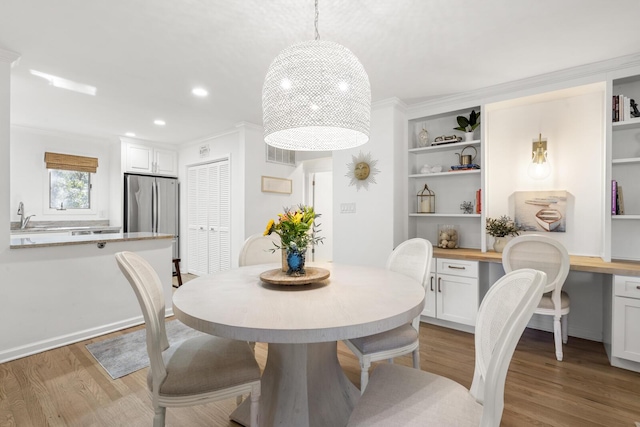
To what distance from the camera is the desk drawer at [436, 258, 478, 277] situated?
291 centimetres

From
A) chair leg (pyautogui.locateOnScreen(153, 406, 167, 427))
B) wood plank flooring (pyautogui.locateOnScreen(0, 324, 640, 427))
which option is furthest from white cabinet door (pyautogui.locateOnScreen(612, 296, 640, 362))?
chair leg (pyautogui.locateOnScreen(153, 406, 167, 427))

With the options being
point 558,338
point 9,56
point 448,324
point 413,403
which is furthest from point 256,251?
point 558,338

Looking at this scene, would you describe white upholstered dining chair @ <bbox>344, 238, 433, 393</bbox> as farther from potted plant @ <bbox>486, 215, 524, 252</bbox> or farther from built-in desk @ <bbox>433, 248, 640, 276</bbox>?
potted plant @ <bbox>486, 215, 524, 252</bbox>

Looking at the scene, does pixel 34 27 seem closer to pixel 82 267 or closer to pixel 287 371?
pixel 82 267

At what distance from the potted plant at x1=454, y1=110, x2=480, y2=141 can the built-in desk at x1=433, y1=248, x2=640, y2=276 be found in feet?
3.96

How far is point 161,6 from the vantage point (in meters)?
1.81

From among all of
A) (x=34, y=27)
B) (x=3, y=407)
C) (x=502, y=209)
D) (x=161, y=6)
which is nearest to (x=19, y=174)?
(x=34, y=27)

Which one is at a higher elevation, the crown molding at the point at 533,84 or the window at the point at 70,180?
the crown molding at the point at 533,84

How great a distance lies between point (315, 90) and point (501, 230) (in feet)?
8.37

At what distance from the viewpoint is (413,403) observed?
3.54 ft

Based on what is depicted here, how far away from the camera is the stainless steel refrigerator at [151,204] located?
4.96 metres

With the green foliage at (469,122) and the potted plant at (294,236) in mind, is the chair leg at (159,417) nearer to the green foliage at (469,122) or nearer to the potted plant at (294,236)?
the potted plant at (294,236)

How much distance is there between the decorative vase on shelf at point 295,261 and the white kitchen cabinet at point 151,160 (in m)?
4.53

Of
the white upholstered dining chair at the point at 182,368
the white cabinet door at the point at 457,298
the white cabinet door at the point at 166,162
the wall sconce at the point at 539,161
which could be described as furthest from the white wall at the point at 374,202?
the white cabinet door at the point at 166,162
